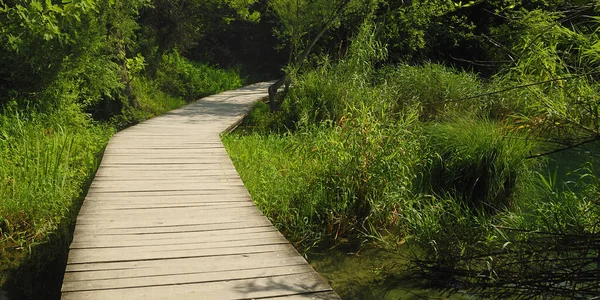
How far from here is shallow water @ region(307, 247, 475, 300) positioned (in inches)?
164

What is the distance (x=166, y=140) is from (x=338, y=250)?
131 inches

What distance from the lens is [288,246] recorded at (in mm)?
3607

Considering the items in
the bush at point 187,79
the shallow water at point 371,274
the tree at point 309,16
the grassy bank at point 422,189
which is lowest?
the shallow water at point 371,274

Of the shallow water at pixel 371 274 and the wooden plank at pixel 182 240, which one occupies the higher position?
the wooden plank at pixel 182 240

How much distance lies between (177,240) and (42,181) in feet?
8.72

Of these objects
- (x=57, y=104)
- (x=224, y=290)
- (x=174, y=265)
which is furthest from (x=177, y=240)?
(x=57, y=104)

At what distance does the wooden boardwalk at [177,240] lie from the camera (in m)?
2.92

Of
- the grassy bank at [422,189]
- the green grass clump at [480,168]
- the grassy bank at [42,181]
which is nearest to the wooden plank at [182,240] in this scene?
the grassy bank at [42,181]

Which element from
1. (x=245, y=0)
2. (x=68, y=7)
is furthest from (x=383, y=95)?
(x=245, y=0)

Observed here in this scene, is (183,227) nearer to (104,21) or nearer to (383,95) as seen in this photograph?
(383,95)

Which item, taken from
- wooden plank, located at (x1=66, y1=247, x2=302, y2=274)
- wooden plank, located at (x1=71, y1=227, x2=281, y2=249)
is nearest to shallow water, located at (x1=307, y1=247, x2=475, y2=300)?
A: wooden plank, located at (x1=71, y1=227, x2=281, y2=249)

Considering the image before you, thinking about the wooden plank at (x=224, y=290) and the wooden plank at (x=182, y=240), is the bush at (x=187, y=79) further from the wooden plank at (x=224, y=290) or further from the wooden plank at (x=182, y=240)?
the wooden plank at (x=224, y=290)

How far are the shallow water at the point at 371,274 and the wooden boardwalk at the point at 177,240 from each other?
891 mm

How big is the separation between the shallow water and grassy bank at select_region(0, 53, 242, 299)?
7.45ft
